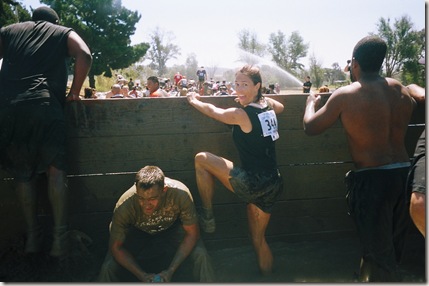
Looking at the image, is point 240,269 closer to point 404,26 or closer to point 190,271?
point 190,271

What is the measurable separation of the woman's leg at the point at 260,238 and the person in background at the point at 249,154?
0.17 feet

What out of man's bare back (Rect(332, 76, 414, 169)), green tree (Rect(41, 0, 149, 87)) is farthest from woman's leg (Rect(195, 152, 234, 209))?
green tree (Rect(41, 0, 149, 87))

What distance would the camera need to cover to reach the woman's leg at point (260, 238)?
3.53m

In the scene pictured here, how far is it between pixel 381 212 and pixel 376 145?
52cm

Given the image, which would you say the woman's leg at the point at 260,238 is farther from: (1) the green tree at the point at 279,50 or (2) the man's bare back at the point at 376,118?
(1) the green tree at the point at 279,50

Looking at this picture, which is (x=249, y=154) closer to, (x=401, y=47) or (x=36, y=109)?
(x=36, y=109)

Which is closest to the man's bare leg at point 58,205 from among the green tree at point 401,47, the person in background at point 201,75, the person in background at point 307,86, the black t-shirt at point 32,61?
the black t-shirt at point 32,61

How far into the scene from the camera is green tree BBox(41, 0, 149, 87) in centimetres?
3553

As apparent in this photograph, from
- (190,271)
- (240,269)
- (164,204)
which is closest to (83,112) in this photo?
(164,204)

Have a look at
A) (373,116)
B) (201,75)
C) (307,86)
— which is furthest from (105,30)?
(373,116)

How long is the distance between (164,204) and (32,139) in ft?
4.08

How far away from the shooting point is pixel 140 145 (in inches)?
148

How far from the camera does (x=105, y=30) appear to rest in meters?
37.0

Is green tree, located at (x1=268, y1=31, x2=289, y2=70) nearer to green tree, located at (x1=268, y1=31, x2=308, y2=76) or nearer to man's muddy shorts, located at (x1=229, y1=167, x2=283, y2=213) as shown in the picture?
green tree, located at (x1=268, y1=31, x2=308, y2=76)
